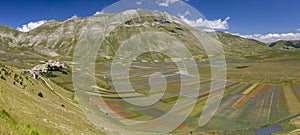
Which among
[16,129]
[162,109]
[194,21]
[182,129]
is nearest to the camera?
[16,129]

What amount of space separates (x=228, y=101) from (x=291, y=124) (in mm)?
31659

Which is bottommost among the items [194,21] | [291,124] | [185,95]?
[291,124]

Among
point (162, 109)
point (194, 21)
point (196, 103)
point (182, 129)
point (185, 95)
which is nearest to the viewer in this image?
point (194, 21)

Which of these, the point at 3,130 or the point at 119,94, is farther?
the point at 119,94

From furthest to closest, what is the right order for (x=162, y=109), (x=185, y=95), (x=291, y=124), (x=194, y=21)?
(x=185, y=95)
(x=162, y=109)
(x=291, y=124)
(x=194, y=21)

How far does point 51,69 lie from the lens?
11106 centimetres

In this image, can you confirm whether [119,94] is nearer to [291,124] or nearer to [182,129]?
[182,129]

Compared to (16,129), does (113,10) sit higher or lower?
higher

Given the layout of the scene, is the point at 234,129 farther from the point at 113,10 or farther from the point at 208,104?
the point at 113,10

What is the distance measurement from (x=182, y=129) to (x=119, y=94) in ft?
160

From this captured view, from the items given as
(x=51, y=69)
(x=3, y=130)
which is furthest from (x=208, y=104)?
(x=3, y=130)

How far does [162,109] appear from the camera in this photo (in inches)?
3442

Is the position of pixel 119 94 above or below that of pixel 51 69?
below

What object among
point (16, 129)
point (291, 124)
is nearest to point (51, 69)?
point (291, 124)
